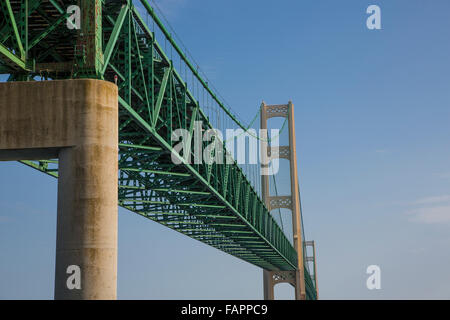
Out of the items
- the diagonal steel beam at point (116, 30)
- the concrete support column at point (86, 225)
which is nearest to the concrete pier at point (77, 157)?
the concrete support column at point (86, 225)

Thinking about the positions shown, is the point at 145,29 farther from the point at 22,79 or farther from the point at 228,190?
the point at 228,190

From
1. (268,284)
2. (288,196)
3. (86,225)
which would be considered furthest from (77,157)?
(268,284)

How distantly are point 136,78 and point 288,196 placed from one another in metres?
54.6

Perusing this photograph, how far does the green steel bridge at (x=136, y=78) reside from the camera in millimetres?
16766

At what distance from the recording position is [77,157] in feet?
45.4

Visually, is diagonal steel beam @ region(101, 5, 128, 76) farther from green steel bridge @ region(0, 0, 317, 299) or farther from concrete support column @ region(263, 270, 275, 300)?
concrete support column @ region(263, 270, 275, 300)

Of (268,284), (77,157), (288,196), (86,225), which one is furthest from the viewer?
(268,284)

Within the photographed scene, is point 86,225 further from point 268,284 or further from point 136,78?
point 268,284

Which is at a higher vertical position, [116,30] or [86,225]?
[116,30]

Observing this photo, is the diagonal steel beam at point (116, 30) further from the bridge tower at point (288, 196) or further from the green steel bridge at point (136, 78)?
the bridge tower at point (288, 196)
